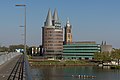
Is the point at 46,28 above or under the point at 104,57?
above

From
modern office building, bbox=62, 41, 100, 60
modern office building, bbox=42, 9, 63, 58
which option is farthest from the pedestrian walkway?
modern office building, bbox=42, 9, 63, 58

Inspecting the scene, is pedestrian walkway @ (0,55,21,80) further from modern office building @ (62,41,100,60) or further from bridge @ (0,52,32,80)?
modern office building @ (62,41,100,60)

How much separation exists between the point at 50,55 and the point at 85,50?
2400cm

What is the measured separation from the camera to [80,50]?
19038 centimetres

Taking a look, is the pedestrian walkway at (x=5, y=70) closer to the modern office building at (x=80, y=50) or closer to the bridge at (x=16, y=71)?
the bridge at (x=16, y=71)

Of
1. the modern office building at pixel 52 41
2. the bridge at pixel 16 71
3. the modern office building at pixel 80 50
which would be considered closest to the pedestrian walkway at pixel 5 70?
the bridge at pixel 16 71

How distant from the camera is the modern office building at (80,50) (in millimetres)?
188625

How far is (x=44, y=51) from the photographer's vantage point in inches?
7741

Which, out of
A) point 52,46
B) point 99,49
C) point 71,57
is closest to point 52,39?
point 52,46

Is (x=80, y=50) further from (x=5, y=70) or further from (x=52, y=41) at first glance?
(x=5, y=70)

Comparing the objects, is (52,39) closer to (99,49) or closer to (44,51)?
(44,51)

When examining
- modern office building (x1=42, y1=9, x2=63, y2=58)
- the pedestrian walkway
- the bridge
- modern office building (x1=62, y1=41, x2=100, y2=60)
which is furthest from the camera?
modern office building (x1=42, y1=9, x2=63, y2=58)

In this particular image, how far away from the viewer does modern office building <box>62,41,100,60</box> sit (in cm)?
18862

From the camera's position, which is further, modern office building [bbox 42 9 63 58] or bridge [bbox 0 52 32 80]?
modern office building [bbox 42 9 63 58]
